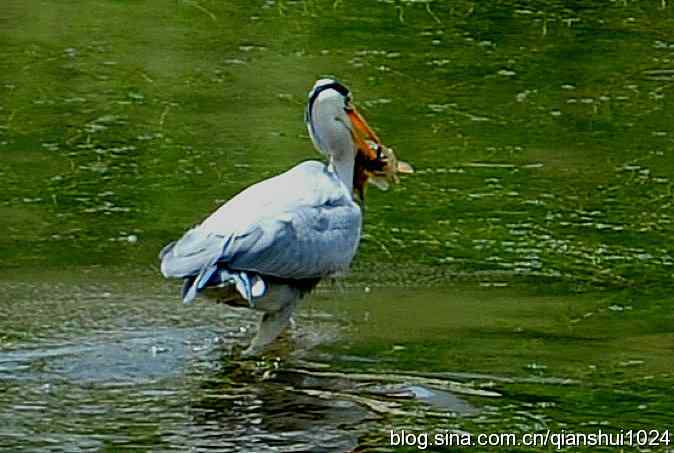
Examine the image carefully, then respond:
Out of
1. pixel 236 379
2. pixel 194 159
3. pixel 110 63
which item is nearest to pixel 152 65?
pixel 110 63

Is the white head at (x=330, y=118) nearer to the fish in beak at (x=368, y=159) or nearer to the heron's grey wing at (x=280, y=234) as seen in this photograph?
the fish in beak at (x=368, y=159)

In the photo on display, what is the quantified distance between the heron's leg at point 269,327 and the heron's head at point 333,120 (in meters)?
0.77

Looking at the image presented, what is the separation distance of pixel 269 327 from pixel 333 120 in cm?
93

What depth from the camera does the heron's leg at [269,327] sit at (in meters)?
7.14

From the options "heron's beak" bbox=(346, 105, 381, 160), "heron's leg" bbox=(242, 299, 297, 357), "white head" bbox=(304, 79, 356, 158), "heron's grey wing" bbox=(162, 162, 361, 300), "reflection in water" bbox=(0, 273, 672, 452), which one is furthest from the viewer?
"heron's beak" bbox=(346, 105, 381, 160)

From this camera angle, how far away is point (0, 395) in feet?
21.1

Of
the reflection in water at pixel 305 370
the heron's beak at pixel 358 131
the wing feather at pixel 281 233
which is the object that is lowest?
the reflection in water at pixel 305 370

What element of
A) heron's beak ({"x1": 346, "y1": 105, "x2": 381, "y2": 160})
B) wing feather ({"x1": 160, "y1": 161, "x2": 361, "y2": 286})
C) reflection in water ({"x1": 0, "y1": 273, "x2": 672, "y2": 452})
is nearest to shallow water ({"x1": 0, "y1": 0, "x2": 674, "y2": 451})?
reflection in water ({"x1": 0, "y1": 273, "x2": 672, "y2": 452})

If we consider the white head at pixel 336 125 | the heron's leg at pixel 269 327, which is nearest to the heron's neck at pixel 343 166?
the white head at pixel 336 125

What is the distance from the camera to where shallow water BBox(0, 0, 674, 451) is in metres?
6.50

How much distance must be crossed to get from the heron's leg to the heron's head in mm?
769

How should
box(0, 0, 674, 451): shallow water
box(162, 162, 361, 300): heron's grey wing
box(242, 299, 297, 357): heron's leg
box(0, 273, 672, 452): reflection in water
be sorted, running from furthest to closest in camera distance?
box(242, 299, 297, 357): heron's leg
box(162, 162, 361, 300): heron's grey wing
box(0, 0, 674, 451): shallow water
box(0, 273, 672, 452): reflection in water

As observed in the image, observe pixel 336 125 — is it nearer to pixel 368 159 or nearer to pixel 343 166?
pixel 343 166

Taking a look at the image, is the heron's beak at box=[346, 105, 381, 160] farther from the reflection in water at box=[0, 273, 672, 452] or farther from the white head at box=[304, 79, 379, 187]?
the reflection in water at box=[0, 273, 672, 452]
